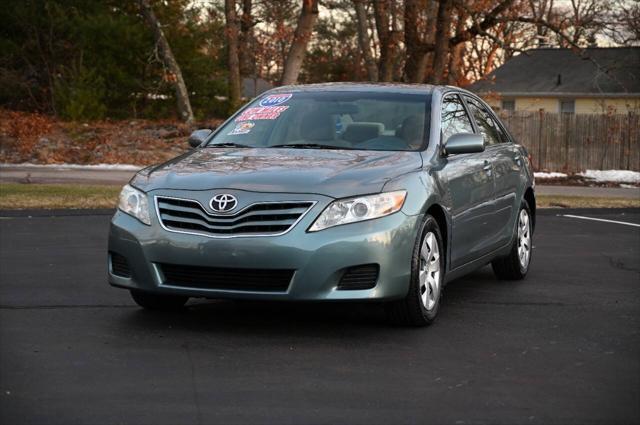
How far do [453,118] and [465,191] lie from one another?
31.8 inches

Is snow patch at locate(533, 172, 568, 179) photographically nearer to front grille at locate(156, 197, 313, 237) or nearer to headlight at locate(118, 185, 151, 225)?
headlight at locate(118, 185, 151, 225)

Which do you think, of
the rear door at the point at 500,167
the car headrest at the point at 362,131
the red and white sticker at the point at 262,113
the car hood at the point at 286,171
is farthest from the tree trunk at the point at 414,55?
the car hood at the point at 286,171

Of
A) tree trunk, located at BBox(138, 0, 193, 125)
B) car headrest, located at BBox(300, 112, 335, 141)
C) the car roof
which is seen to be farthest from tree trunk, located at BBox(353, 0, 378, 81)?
car headrest, located at BBox(300, 112, 335, 141)

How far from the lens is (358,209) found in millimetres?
7152

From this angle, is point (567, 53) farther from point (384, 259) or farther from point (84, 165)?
point (384, 259)

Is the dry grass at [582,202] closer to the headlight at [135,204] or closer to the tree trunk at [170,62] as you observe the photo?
the tree trunk at [170,62]

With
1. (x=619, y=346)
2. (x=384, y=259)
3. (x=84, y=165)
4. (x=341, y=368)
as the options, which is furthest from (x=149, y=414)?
(x=84, y=165)

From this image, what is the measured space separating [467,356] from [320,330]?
110cm

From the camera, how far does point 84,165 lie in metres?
29.9

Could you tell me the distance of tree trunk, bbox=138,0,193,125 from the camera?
32.0 meters

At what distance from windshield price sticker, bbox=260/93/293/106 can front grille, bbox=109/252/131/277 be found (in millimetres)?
1927

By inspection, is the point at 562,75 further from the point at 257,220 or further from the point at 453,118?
the point at 257,220

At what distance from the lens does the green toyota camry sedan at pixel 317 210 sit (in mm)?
7039

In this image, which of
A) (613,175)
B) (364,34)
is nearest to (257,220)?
(613,175)
